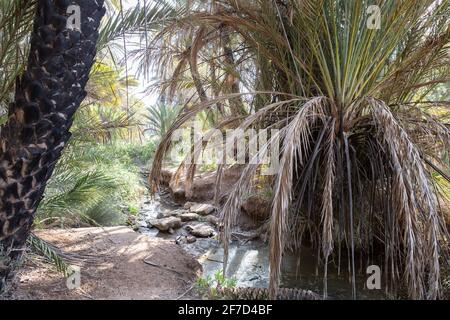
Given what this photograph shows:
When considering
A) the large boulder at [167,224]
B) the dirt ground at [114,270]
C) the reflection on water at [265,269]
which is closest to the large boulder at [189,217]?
the large boulder at [167,224]

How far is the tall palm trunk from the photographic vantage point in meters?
1.95

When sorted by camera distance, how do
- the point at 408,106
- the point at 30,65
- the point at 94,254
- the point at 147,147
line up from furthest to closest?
the point at 147,147 < the point at 94,254 < the point at 408,106 < the point at 30,65

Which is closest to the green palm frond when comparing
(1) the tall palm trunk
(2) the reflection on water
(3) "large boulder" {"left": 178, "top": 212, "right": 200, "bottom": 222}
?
(1) the tall palm trunk

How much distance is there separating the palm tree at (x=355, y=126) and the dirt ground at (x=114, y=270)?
86 cm

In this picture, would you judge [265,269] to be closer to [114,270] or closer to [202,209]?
[114,270]

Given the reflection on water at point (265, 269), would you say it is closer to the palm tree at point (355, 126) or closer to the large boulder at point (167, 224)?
the palm tree at point (355, 126)

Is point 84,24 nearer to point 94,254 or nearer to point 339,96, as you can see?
point 339,96

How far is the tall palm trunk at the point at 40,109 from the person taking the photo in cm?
195

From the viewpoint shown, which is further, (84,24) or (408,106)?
(408,106)

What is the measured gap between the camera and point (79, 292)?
2.63 m

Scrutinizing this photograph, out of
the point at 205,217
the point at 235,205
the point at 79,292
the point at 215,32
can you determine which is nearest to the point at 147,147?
the point at 205,217

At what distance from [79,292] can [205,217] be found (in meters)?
3.30

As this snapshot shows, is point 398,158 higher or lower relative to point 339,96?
lower

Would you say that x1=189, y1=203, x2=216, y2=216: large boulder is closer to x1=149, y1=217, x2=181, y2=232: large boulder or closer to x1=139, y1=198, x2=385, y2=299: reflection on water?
x1=149, y1=217, x2=181, y2=232: large boulder
